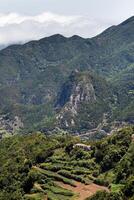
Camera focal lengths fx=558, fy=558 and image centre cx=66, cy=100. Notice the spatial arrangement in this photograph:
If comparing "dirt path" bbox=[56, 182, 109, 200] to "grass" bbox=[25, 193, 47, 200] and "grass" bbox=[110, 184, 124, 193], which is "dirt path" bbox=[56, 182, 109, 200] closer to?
"grass" bbox=[110, 184, 124, 193]

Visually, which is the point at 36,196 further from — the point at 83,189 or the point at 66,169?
the point at 66,169

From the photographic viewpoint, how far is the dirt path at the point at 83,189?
126 m

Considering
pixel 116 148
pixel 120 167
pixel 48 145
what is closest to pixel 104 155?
pixel 116 148

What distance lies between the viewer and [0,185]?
153 m

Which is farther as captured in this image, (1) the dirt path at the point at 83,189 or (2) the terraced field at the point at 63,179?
(2) the terraced field at the point at 63,179

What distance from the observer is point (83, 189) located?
13025cm

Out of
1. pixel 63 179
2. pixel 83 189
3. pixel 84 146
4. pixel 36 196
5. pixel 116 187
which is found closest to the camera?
pixel 116 187

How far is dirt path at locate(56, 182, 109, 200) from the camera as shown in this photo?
126 m

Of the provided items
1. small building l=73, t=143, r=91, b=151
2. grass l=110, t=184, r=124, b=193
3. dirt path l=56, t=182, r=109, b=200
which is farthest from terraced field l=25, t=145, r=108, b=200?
small building l=73, t=143, r=91, b=151

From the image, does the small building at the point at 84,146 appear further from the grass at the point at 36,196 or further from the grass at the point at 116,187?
the grass at the point at 36,196

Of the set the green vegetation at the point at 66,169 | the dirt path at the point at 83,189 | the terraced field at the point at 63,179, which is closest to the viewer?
the dirt path at the point at 83,189

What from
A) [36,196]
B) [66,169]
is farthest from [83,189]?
[66,169]

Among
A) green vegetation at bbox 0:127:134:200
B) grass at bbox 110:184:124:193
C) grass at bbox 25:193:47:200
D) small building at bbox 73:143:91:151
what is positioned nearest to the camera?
grass at bbox 110:184:124:193

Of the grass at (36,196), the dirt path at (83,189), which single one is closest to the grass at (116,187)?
the dirt path at (83,189)
